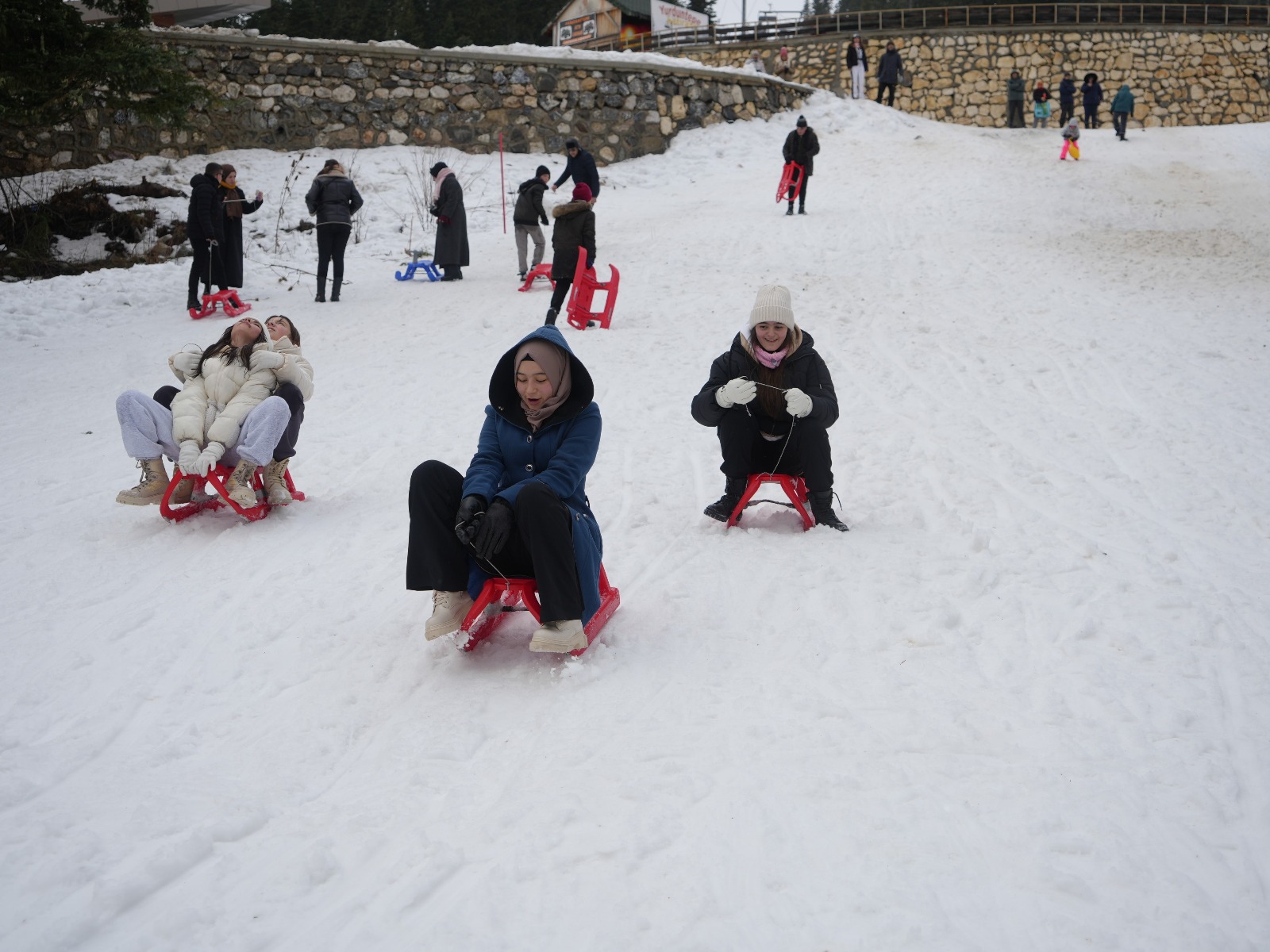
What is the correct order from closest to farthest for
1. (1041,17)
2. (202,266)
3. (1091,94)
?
(202,266), (1091,94), (1041,17)

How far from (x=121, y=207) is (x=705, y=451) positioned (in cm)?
1081

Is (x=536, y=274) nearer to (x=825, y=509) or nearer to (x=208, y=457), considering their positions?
(x=208, y=457)

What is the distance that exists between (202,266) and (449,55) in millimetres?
9270

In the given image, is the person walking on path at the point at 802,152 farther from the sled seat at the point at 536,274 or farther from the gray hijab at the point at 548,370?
the gray hijab at the point at 548,370

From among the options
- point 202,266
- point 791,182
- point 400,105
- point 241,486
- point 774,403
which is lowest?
point 241,486

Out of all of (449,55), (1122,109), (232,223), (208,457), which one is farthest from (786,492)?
(1122,109)

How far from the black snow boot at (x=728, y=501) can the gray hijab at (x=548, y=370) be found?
1.53 metres

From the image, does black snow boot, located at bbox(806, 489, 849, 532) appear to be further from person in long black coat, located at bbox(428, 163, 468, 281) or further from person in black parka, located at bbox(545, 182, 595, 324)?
person in long black coat, located at bbox(428, 163, 468, 281)

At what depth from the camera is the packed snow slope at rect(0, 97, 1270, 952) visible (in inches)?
81.6

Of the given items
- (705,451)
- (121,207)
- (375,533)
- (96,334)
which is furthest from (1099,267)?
(121,207)

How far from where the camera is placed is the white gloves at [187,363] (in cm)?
462

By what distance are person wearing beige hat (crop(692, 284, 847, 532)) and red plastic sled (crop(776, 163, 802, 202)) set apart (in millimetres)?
10487

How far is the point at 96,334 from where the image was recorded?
30.6 feet

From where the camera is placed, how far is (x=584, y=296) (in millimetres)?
9578
